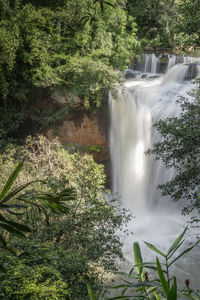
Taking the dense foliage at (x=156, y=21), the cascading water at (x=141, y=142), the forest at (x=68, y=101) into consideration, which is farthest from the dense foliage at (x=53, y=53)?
the dense foliage at (x=156, y=21)

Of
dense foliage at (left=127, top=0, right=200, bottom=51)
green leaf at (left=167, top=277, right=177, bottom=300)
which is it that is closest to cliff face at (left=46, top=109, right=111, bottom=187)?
dense foliage at (left=127, top=0, right=200, bottom=51)

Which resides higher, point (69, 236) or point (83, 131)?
point (83, 131)

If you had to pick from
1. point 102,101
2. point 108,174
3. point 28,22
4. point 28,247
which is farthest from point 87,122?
point 28,247

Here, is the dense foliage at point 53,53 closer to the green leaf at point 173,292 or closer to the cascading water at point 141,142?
the cascading water at point 141,142

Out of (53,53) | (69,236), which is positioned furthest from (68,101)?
(69,236)

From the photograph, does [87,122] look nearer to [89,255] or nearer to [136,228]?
[136,228]

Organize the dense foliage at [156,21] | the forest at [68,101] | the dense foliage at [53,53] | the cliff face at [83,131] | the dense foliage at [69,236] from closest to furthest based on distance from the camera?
the dense foliage at [69,236] < the forest at [68,101] < the dense foliage at [53,53] < the cliff face at [83,131] < the dense foliage at [156,21]

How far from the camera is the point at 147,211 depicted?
38.7 feet

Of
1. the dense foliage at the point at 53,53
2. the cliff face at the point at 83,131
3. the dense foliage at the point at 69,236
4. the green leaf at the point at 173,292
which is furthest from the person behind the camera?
the cliff face at the point at 83,131

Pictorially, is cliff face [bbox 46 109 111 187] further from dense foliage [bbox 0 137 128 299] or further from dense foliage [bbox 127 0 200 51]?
dense foliage [bbox 127 0 200 51]

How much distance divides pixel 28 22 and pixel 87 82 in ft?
10.3

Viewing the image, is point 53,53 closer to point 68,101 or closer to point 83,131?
point 68,101

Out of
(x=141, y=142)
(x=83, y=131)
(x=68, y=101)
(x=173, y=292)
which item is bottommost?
(x=173, y=292)

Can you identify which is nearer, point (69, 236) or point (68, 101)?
point (69, 236)
